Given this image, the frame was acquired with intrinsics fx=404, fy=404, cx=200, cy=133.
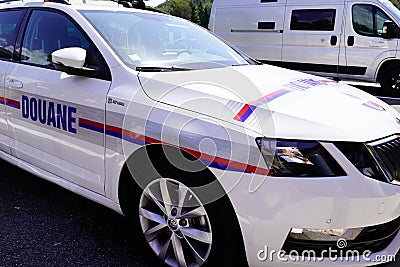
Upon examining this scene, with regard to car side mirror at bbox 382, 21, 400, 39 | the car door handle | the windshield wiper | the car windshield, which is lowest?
the car door handle

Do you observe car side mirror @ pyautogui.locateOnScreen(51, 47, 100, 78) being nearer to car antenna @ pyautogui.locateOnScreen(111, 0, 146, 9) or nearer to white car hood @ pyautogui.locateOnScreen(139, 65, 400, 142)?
white car hood @ pyautogui.locateOnScreen(139, 65, 400, 142)

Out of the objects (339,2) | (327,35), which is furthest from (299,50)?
(339,2)

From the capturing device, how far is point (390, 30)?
7.65 metres

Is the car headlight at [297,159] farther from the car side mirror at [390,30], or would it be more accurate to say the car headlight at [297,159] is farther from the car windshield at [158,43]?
the car side mirror at [390,30]

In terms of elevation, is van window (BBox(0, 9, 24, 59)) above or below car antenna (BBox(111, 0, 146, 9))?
below

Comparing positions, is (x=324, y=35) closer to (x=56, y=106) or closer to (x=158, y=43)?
(x=158, y=43)

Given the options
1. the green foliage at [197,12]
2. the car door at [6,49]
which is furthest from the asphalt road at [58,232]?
the green foliage at [197,12]

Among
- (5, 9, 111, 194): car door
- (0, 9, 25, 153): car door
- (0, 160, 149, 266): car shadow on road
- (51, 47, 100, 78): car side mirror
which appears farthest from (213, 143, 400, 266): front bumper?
(0, 9, 25, 153): car door

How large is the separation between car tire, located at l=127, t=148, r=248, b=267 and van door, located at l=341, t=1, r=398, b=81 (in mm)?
6948

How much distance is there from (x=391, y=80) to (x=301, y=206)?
278 inches

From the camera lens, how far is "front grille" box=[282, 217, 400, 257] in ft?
6.42

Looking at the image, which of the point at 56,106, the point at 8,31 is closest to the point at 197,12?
the point at 8,31

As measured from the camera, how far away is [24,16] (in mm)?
3287

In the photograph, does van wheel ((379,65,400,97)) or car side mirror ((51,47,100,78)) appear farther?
van wheel ((379,65,400,97))
